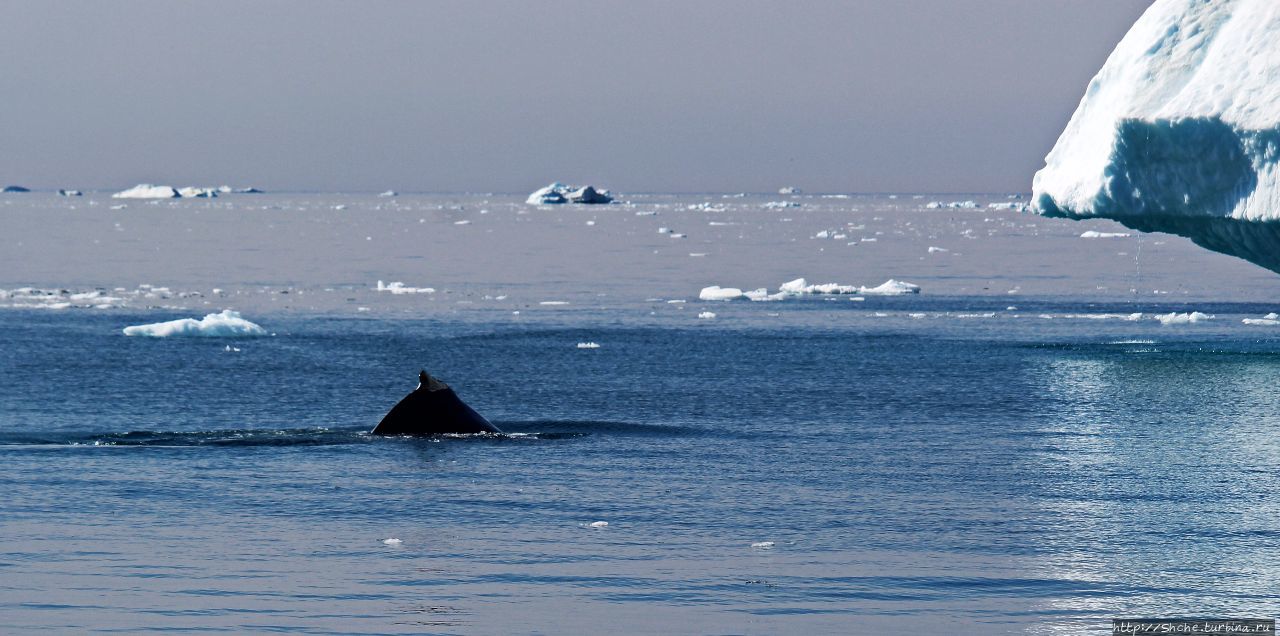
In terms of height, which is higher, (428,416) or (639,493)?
(428,416)

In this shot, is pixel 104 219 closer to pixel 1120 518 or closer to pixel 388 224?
pixel 388 224

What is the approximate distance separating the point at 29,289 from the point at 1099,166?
36.1 meters

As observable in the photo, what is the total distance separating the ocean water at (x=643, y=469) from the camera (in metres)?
12.1

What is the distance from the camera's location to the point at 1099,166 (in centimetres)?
2861

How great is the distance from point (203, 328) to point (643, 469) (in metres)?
20.1

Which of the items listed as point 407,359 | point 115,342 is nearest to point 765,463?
point 407,359

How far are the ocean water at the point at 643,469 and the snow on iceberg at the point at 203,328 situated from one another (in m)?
0.36

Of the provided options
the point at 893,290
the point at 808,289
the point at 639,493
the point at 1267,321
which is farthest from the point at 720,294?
the point at 639,493

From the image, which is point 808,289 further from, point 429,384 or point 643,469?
point 643,469

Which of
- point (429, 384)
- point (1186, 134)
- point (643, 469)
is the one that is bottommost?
point (643, 469)

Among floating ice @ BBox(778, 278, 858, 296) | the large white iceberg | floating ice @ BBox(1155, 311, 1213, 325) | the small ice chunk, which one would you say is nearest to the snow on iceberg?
the small ice chunk

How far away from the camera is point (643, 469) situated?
19016mm

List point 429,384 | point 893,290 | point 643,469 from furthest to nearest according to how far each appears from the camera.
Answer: point 893,290
point 429,384
point 643,469

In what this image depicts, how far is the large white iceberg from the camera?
86.4ft
